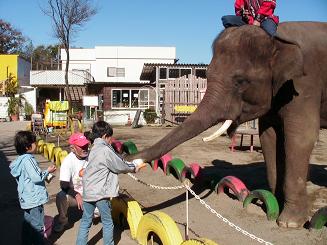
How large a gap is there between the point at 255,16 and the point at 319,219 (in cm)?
259

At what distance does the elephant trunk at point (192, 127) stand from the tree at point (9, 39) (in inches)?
2709

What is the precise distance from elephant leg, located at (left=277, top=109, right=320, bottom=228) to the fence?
20.2 meters

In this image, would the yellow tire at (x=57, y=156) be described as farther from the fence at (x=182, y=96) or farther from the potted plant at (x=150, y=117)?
the potted plant at (x=150, y=117)

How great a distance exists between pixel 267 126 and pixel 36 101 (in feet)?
137

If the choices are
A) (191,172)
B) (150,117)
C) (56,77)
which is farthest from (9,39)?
(191,172)

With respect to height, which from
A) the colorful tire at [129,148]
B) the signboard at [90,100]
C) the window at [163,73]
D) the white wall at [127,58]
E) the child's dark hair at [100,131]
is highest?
the white wall at [127,58]

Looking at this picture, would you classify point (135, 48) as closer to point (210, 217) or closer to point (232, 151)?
point (232, 151)

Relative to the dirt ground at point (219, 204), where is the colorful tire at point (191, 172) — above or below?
above

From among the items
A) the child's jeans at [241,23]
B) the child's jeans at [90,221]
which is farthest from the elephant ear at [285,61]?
the child's jeans at [90,221]

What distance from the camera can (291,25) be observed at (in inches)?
252

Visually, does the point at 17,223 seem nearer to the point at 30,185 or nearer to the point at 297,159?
the point at 30,185

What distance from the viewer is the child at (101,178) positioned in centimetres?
531

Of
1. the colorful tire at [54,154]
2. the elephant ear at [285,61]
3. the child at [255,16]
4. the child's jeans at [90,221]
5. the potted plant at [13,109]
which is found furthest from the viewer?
the potted plant at [13,109]

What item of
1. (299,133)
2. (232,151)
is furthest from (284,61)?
(232,151)
